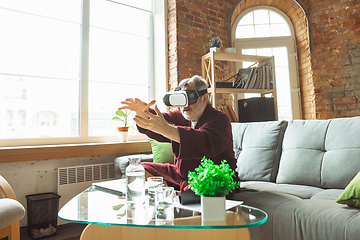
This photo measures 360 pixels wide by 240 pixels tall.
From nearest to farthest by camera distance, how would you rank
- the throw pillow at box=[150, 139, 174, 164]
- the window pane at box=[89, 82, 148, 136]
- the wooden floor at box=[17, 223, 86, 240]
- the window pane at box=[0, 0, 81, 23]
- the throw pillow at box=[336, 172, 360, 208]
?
the throw pillow at box=[336, 172, 360, 208] < the wooden floor at box=[17, 223, 86, 240] < the throw pillow at box=[150, 139, 174, 164] < the window pane at box=[0, 0, 81, 23] < the window pane at box=[89, 82, 148, 136]

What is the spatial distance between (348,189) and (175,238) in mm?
779

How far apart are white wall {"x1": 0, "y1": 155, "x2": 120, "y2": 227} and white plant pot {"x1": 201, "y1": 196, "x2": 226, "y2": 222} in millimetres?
1846

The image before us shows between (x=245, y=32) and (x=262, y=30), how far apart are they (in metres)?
0.23

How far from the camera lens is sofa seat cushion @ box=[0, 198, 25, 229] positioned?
1294 mm

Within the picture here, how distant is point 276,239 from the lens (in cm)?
117

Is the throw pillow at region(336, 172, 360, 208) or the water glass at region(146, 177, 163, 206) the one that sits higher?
the water glass at region(146, 177, 163, 206)

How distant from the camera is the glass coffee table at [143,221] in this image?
31.0 inches

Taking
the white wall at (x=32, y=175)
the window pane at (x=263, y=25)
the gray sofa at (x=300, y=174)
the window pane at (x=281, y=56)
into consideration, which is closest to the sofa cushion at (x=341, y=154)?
the gray sofa at (x=300, y=174)

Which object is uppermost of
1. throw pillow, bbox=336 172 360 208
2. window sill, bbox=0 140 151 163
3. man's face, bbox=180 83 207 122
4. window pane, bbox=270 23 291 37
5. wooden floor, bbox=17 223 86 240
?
window pane, bbox=270 23 291 37

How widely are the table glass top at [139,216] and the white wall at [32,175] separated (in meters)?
1.32

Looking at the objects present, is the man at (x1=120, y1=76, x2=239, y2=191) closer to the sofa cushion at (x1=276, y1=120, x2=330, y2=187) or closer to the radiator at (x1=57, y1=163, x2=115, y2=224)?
the sofa cushion at (x1=276, y1=120, x2=330, y2=187)

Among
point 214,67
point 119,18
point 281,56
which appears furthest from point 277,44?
point 119,18

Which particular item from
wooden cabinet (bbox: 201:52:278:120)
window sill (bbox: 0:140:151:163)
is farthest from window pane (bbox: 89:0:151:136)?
wooden cabinet (bbox: 201:52:278:120)

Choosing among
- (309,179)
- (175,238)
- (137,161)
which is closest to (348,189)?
(309,179)
